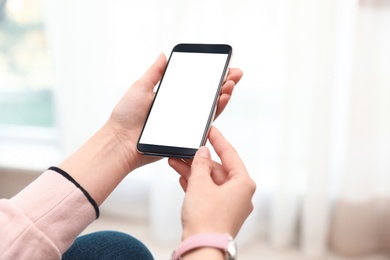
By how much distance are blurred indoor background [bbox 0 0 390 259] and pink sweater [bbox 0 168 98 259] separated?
26.1 inches

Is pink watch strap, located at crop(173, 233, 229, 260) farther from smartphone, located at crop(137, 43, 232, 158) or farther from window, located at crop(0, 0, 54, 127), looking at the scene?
window, located at crop(0, 0, 54, 127)

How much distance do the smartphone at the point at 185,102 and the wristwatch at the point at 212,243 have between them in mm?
213

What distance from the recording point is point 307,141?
1.22 metres

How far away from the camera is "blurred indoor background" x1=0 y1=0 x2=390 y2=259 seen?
115 centimetres

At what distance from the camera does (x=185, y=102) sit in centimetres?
75

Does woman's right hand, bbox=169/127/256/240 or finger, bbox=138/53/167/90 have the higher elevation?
finger, bbox=138/53/167/90

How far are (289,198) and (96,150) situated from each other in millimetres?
697

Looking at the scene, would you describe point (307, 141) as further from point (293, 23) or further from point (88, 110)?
point (88, 110)

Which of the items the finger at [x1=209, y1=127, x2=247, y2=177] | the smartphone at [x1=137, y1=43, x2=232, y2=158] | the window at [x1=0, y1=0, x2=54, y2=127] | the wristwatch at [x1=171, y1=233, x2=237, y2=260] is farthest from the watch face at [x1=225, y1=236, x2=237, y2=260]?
the window at [x1=0, y1=0, x2=54, y2=127]

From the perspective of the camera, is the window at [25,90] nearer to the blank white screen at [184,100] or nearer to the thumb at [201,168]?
the blank white screen at [184,100]

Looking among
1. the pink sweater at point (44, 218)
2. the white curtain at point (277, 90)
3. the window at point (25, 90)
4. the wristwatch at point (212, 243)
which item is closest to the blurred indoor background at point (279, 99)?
the white curtain at point (277, 90)

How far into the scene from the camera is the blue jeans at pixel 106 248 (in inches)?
25.0

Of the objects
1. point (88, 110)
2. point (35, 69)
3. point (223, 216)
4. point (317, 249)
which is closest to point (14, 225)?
point (223, 216)

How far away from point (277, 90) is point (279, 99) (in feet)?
0.09
